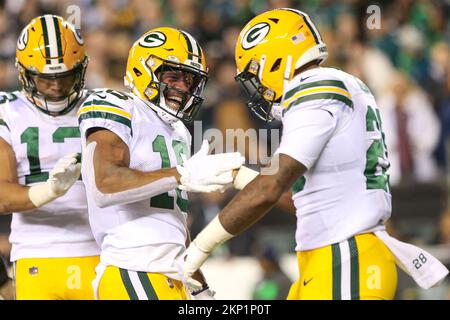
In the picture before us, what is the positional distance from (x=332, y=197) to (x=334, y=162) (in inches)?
6.6

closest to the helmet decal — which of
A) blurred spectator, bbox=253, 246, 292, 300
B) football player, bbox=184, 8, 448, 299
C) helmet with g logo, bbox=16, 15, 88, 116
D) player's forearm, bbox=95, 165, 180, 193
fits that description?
helmet with g logo, bbox=16, 15, 88, 116

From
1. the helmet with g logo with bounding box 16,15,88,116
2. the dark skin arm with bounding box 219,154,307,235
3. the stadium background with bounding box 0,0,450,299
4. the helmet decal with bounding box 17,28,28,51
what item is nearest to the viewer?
the dark skin arm with bounding box 219,154,307,235

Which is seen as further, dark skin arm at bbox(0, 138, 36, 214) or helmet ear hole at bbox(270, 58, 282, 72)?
dark skin arm at bbox(0, 138, 36, 214)

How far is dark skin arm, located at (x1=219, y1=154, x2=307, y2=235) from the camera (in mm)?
4328

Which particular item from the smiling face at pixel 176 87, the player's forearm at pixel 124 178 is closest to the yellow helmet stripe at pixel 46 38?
the smiling face at pixel 176 87

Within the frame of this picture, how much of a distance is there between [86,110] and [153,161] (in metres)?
0.43

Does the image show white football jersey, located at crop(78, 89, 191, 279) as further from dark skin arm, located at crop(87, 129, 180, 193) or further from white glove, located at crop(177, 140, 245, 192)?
white glove, located at crop(177, 140, 245, 192)

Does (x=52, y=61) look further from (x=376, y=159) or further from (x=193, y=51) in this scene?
(x=376, y=159)

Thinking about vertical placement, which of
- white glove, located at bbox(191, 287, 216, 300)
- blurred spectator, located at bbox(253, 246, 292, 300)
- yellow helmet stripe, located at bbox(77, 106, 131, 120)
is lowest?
blurred spectator, located at bbox(253, 246, 292, 300)

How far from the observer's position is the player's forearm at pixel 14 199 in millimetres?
5301

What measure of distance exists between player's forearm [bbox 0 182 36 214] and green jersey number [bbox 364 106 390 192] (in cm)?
191

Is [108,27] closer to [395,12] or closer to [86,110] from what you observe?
[395,12]

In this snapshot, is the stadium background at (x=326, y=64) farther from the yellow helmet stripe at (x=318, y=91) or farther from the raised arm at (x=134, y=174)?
the yellow helmet stripe at (x=318, y=91)

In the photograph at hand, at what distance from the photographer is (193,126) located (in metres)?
8.34
